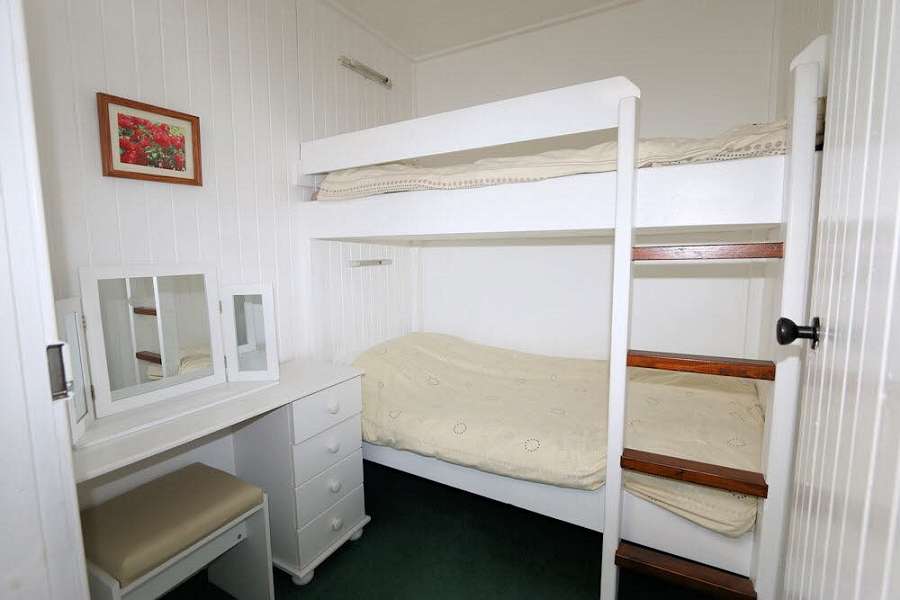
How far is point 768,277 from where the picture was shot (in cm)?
205

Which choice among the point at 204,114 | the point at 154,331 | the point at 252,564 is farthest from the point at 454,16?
the point at 252,564

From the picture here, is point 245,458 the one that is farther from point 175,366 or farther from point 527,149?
point 527,149

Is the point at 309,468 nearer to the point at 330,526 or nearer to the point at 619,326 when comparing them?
the point at 330,526

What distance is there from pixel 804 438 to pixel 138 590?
1.76 metres

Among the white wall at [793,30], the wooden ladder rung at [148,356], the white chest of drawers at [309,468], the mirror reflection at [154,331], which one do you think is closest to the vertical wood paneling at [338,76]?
the mirror reflection at [154,331]

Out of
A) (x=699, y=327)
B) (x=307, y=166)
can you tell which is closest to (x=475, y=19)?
(x=307, y=166)

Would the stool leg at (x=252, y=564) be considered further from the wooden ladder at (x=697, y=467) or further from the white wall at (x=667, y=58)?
the white wall at (x=667, y=58)

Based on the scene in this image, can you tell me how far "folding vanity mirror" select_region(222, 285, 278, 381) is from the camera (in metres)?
1.72

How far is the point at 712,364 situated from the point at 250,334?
5.65 ft

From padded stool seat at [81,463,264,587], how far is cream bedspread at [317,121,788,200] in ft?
4.24

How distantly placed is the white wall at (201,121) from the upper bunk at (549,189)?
39 cm

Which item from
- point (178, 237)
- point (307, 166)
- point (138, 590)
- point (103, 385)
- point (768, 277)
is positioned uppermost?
point (307, 166)

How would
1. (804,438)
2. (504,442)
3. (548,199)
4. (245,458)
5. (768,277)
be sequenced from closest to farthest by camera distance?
(804,438) < (548,199) < (504,442) < (245,458) < (768,277)

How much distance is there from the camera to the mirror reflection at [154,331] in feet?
4.69
